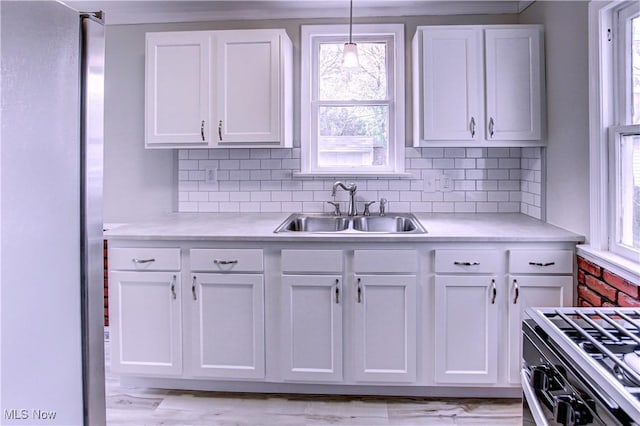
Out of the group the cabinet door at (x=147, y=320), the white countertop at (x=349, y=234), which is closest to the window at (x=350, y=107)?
the white countertop at (x=349, y=234)

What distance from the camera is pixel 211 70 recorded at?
2.94m

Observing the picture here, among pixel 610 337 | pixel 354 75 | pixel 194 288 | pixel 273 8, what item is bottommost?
pixel 194 288

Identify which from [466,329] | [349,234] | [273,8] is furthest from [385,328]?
[273,8]

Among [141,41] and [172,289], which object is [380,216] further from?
[141,41]

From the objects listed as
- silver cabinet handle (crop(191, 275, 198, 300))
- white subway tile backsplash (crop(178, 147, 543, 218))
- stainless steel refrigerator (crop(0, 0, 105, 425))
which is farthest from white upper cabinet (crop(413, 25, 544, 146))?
stainless steel refrigerator (crop(0, 0, 105, 425))

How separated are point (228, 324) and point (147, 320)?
451mm

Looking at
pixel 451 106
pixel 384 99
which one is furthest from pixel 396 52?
pixel 451 106

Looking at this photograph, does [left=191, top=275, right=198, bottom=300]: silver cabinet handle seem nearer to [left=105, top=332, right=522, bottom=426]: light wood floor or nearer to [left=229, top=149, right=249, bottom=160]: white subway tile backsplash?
[left=105, top=332, right=522, bottom=426]: light wood floor

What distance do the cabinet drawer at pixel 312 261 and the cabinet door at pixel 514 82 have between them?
133 centimetres

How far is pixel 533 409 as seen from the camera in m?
1.19

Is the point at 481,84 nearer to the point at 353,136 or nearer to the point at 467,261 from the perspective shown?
the point at 353,136

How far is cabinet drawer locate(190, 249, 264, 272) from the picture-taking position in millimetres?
2477

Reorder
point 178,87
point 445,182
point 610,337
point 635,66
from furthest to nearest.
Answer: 1. point 445,182
2. point 178,87
3. point 635,66
4. point 610,337

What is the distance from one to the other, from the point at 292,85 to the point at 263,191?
77 centimetres
